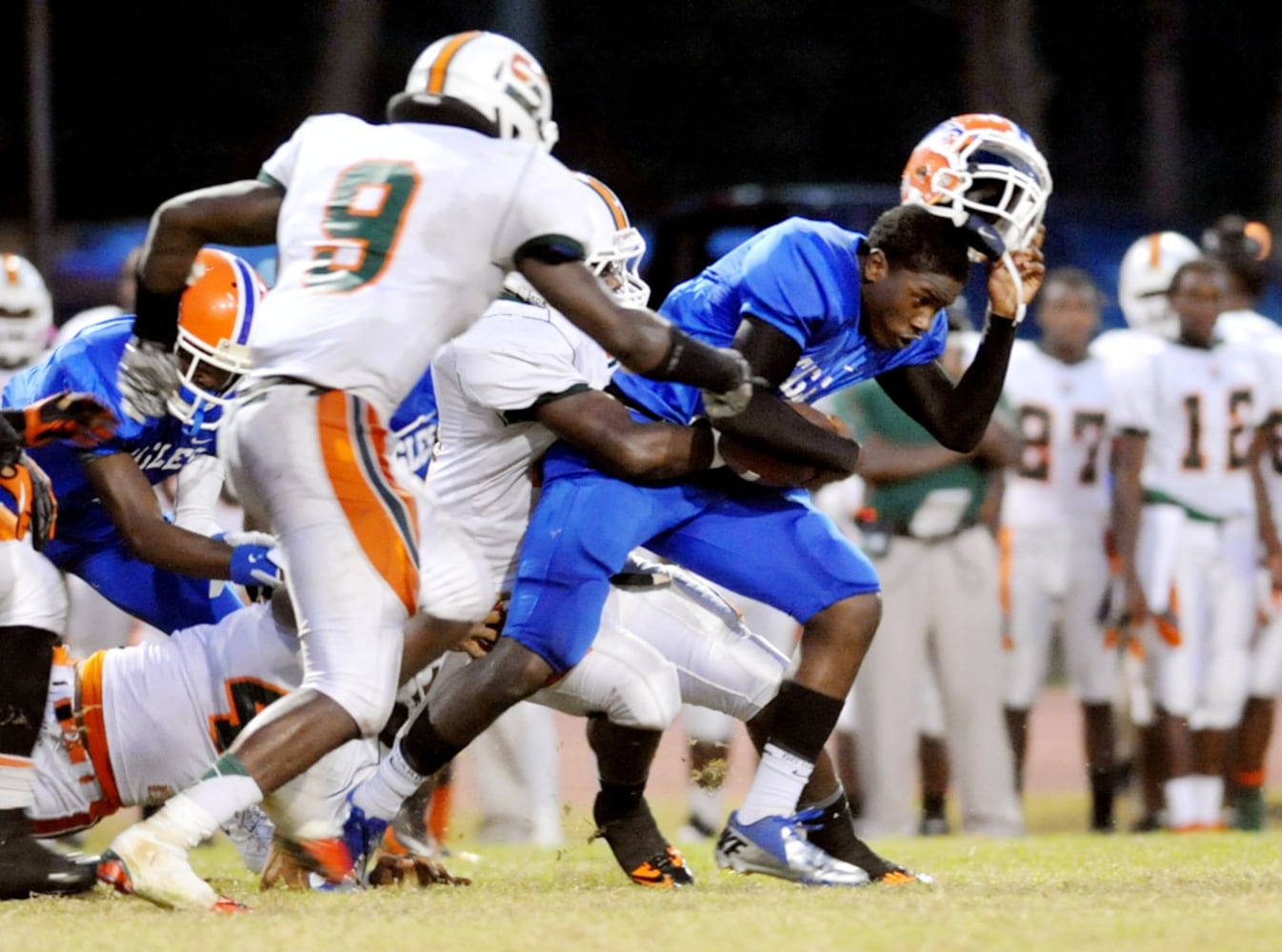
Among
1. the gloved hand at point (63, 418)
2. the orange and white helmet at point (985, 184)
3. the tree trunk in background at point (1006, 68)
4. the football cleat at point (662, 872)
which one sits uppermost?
the tree trunk in background at point (1006, 68)

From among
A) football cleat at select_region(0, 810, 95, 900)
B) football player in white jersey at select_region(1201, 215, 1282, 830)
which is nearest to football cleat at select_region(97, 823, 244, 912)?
football cleat at select_region(0, 810, 95, 900)

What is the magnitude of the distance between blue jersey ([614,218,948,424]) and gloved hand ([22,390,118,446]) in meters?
1.31

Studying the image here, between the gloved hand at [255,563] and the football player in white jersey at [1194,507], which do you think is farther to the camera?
the football player in white jersey at [1194,507]

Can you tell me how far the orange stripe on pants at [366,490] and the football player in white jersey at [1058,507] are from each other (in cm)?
472

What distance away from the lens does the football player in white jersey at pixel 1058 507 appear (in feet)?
29.3

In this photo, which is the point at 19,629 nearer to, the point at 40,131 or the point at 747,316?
the point at 747,316

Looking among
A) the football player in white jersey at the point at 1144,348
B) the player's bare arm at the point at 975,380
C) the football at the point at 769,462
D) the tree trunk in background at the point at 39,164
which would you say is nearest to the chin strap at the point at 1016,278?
the player's bare arm at the point at 975,380

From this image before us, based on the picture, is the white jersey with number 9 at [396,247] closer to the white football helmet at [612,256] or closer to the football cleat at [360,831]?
the white football helmet at [612,256]

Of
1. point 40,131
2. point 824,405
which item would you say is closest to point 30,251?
point 40,131

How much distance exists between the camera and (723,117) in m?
20.8

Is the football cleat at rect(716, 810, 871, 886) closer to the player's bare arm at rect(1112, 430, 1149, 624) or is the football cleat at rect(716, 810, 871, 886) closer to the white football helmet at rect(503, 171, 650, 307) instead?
the white football helmet at rect(503, 171, 650, 307)

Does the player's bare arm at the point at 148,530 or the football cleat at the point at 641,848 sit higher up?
the player's bare arm at the point at 148,530

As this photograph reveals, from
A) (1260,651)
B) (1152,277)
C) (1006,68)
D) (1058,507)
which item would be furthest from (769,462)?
(1006,68)

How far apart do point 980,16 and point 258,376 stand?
42.6 ft
